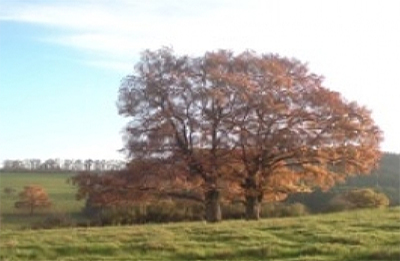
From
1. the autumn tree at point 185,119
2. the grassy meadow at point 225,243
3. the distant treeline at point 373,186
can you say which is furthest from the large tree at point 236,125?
the grassy meadow at point 225,243

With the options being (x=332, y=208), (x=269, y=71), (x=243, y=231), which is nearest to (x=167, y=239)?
(x=243, y=231)

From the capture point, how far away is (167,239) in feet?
67.3

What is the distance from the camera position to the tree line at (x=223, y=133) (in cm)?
3878

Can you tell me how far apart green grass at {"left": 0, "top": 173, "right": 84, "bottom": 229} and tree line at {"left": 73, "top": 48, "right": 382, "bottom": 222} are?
6470 mm

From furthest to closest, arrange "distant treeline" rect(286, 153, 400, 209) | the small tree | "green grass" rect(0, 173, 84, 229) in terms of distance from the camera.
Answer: the small tree → "distant treeline" rect(286, 153, 400, 209) → "green grass" rect(0, 173, 84, 229)

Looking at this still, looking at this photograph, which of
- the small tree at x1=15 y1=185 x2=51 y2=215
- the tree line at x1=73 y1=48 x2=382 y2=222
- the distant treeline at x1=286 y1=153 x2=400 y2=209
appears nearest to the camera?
the tree line at x1=73 y1=48 x2=382 y2=222

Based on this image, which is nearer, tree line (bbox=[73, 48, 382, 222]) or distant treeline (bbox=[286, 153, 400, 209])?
tree line (bbox=[73, 48, 382, 222])

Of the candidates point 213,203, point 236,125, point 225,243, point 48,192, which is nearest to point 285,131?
point 236,125

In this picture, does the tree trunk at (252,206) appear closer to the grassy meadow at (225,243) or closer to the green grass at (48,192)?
the green grass at (48,192)

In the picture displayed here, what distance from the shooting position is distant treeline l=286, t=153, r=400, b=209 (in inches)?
1935

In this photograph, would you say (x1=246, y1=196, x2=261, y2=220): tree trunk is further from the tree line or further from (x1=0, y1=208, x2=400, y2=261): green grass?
(x1=0, y1=208, x2=400, y2=261): green grass

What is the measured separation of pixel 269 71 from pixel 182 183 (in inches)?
308

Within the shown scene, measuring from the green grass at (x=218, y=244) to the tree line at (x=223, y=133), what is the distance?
1579cm

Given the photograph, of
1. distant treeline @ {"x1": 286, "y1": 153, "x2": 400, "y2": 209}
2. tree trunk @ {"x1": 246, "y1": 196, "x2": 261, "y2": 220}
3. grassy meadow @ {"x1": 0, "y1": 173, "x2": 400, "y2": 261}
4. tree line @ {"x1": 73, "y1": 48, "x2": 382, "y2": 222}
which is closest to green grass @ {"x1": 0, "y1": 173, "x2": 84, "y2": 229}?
tree line @ {"x1": 73, "y1": 48, "x2": 382, "y2": 222}
